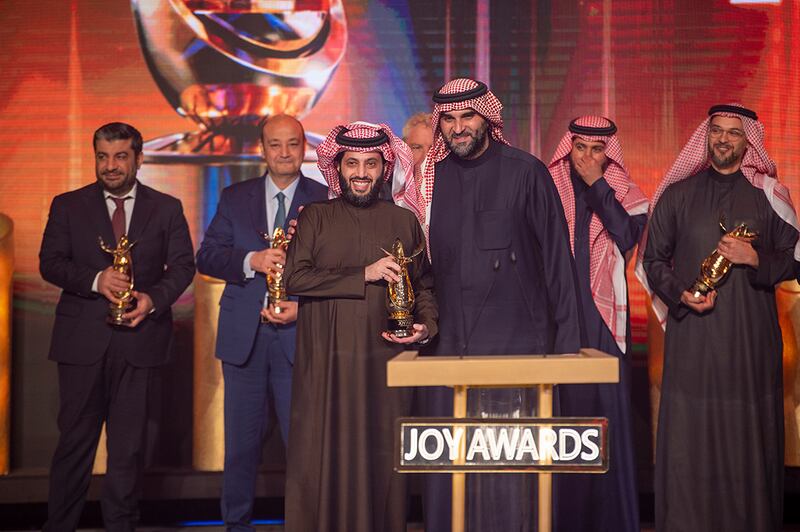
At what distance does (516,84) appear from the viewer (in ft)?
20.9

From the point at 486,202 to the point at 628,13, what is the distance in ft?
8.76

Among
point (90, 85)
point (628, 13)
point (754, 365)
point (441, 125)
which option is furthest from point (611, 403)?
point (90, 85)

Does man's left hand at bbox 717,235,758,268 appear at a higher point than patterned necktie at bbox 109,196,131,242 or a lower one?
lower

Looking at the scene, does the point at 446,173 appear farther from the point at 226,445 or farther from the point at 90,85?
the point at 90,85

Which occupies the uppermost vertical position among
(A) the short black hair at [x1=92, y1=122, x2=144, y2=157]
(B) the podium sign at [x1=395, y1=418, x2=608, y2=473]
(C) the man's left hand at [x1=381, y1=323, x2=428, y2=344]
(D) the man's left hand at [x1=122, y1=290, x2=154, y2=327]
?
(A) the short black hair at [x1=92, y1=122, x2=144, y2=157]

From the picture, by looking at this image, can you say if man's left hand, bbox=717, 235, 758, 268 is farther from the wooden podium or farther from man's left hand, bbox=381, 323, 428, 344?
the wooden podium

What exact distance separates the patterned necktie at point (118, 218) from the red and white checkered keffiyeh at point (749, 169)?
2510 mm

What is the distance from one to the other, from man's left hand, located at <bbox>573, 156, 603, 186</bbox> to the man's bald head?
4.57 feet

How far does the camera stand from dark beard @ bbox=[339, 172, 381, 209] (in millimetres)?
4293

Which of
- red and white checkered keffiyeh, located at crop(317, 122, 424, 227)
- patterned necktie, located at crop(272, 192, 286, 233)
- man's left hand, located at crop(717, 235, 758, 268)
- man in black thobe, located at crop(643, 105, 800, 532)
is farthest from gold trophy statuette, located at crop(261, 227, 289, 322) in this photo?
man's left hand, located at crop(717, 235, 758, 268)

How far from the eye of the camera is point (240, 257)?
5.16 m

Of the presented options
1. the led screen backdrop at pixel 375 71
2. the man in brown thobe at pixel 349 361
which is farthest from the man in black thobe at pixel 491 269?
the led screen backdrop at pixel 375 71

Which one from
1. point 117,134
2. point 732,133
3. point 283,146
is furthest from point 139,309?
point 732,133

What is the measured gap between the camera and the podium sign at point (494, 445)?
3189 mm
